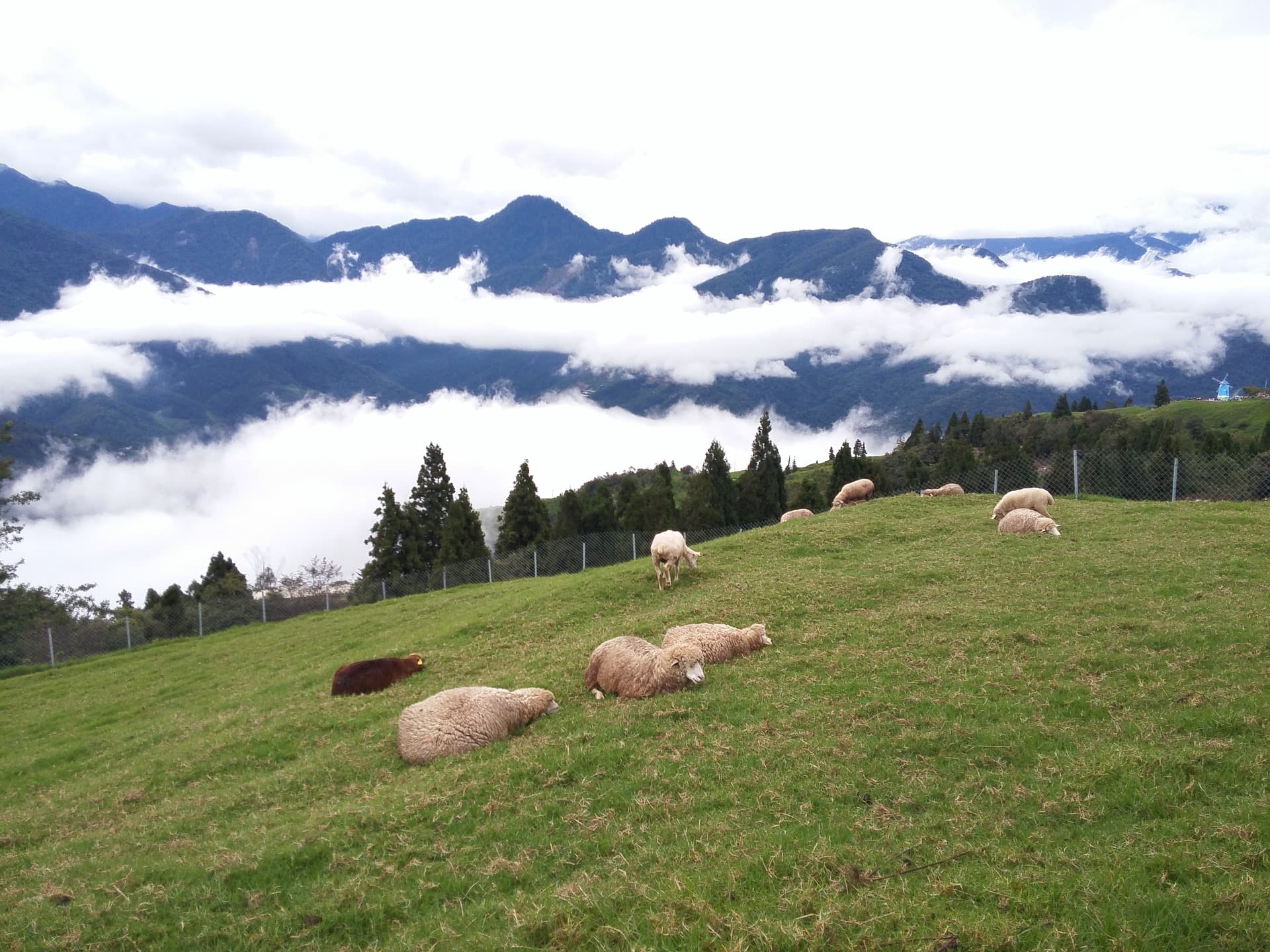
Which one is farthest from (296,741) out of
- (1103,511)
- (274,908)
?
(1103,511)

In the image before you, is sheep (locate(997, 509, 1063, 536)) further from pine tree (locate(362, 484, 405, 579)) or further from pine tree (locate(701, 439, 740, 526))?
pine tree (locate(362, 484, 405, 579))

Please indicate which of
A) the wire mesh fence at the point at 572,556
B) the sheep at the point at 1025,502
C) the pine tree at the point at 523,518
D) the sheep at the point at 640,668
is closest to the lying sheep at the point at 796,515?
the wire mesh fence at the point at 572,556

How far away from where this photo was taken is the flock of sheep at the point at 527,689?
10562mm

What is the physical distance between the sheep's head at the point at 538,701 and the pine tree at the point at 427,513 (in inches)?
1834

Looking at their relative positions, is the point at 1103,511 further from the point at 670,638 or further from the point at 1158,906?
the point at 1158,906

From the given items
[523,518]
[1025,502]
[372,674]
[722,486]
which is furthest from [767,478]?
[372,674]

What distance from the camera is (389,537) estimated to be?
185 feet

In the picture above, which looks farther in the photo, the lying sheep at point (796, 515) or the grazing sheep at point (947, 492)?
the lying sheep at point (796, 515)

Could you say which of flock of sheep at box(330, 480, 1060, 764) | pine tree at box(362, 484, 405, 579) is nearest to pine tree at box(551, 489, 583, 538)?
pine tree at box(362, 484, 405, 579)

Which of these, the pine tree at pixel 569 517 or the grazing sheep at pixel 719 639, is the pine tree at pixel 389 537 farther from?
the grazing sheep at pixel 719 639

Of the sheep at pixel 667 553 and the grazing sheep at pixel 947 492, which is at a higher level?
the grazing sheep at pixel 947 492

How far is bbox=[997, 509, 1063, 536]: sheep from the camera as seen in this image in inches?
773

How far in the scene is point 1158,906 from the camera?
17.4ft

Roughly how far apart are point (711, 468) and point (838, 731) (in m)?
63.8
